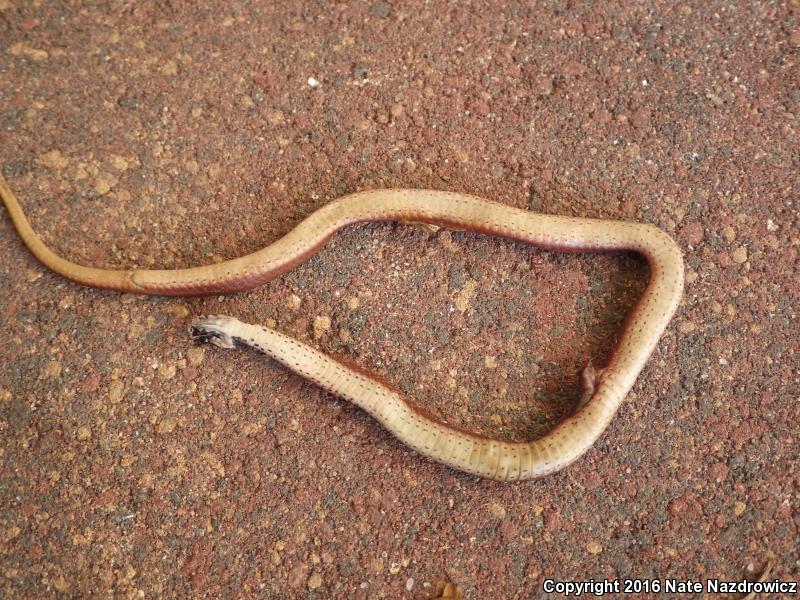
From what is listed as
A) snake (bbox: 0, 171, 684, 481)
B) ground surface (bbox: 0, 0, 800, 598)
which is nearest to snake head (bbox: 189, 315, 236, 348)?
snake (bbox: 0, 171, 684, 481)

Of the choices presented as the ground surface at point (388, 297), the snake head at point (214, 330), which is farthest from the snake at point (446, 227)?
the ground surface at point (388, 297)

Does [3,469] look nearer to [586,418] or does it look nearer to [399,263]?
[399,263]

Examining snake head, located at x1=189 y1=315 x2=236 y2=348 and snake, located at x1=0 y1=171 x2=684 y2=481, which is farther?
snake head, located at x1=189 y1=315 x2=236 y2=348

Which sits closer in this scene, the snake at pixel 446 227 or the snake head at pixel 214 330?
the snake at pixel 446 227

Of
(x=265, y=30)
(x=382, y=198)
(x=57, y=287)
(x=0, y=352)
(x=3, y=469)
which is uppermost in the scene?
(x=265, y=30)

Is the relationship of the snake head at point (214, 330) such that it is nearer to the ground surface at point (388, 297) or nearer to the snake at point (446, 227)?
the snake at point (446, 227)

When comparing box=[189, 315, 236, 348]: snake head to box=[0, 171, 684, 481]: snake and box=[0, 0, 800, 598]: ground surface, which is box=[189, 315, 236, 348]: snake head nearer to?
box=[0, 171, 684, 481]: snake

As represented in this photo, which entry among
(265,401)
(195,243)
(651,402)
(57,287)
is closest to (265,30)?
(195,243)
